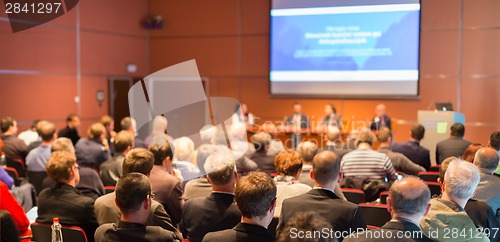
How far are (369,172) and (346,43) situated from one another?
6035mm

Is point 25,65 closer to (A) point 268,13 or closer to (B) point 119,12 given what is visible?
(B) point 119,12

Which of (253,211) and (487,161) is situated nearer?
(253,211)

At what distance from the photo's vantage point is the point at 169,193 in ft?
13.6

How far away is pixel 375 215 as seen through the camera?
13.4 ft

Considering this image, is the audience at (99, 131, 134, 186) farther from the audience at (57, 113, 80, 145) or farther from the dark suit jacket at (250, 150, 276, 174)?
the audience at (57, 113, 80, 145)

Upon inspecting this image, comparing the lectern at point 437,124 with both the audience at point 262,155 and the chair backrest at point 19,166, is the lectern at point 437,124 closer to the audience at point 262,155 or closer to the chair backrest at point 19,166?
the audience at point 262,155

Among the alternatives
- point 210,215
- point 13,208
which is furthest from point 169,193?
point 13,208

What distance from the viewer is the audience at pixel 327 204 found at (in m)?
3.14

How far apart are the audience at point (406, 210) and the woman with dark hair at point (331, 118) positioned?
7.87m

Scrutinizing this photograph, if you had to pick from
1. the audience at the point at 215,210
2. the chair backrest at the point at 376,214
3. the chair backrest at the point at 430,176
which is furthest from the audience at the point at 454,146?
the audience at the point at 215,210

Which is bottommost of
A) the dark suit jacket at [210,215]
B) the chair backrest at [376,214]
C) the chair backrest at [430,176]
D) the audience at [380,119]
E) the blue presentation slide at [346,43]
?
the chair backrest at [376,214]

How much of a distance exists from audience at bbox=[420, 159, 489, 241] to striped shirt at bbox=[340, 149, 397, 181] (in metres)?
1.93

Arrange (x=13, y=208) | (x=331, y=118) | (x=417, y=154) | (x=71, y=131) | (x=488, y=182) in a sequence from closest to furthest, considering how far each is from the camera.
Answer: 1. (x=13, y=208)
2. (x=488, y=182)
3. (x=417, y=154)
4. (x=71, y=131)
5. (x=331, y=118)

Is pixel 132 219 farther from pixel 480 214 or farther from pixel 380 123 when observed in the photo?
pixel 380 123
